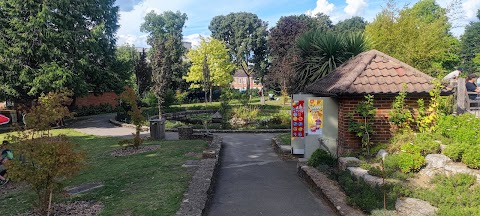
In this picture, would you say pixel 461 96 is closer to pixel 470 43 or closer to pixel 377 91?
pixel 377 91

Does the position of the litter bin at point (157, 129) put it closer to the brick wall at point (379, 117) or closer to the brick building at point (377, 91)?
the brick building at point (377, 91)

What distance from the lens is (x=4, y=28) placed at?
20.5 metres

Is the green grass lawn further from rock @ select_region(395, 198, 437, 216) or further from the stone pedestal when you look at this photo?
the stone pedestal

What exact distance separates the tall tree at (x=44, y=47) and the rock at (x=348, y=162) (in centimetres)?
1841

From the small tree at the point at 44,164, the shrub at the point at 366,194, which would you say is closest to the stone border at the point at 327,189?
the shrub at the point at 366,194

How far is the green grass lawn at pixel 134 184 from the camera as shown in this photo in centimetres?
571

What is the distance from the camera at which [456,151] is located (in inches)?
231

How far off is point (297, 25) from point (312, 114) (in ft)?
126

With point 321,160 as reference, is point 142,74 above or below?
above

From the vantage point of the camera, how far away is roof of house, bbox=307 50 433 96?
7.82 metres

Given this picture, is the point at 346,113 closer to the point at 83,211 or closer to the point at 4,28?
the point at 83,211

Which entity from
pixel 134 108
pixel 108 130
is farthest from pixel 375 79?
pixel 108 130

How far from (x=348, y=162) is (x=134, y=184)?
15.2 ft

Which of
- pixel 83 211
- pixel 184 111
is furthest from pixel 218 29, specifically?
pixel 83 211
